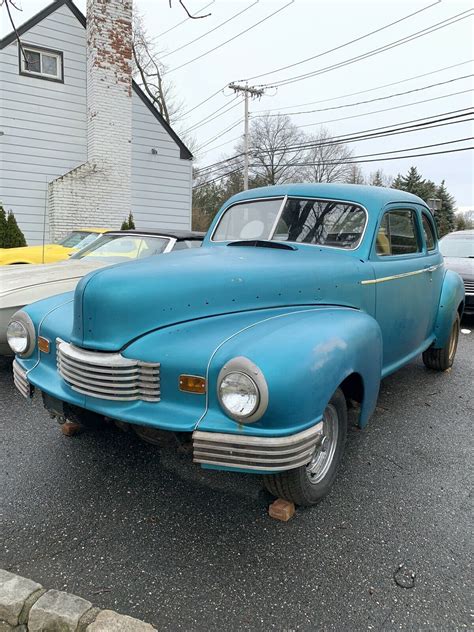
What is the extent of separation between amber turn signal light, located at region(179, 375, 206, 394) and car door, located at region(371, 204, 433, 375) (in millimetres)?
1727

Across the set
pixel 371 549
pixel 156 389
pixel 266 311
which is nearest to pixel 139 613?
pixel 156 389

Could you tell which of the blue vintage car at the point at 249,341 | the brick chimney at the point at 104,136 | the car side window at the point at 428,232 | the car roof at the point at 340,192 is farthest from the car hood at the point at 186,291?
the brick chimney at the point at 104,136

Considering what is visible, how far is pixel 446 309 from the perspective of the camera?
466 centimetres

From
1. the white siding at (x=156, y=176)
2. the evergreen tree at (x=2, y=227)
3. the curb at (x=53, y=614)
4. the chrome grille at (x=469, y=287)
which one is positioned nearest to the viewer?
the curb at (x=53, y=614)

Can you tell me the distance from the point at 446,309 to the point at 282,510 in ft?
10.2

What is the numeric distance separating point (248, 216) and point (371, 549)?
265 centimetres

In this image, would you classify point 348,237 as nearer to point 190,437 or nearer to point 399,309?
point 399,309

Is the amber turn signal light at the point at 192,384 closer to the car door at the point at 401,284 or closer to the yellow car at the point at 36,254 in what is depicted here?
the car door at the point at 401,284

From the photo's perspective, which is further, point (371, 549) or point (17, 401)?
point (17, 401)

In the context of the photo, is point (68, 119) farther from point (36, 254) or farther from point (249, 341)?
point (249, 341)

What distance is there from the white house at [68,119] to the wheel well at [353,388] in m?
9.69

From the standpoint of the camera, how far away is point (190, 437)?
2.25 m

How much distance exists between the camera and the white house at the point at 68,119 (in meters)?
10.9

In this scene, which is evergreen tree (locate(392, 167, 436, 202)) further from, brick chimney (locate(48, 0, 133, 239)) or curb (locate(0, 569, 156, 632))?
curb (locate(0, 569, 156, 632))
